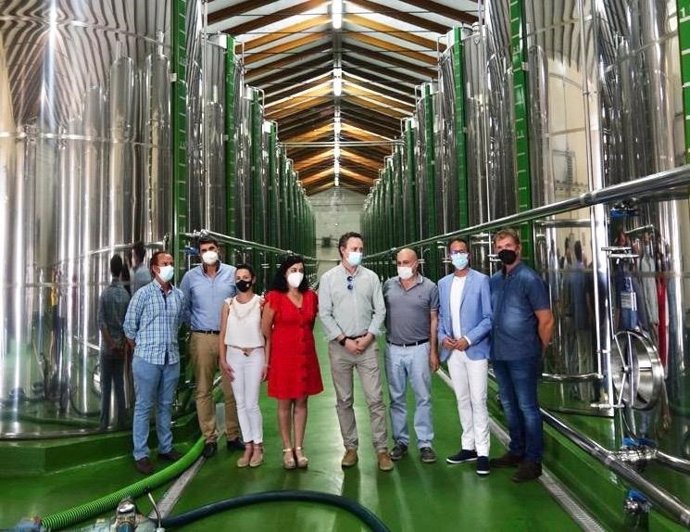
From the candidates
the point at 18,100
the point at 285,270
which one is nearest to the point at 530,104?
the point at 285,270

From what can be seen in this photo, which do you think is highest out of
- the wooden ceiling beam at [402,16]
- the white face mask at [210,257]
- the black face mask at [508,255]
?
the wooden ceiling beam at [402,16]

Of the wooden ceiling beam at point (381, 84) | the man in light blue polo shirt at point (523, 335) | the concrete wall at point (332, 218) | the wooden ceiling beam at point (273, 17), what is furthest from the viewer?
the concrete wall at point (332, 218)

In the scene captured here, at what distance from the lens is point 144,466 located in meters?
4.74

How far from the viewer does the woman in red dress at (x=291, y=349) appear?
4.68 m

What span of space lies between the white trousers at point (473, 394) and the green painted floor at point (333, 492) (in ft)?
0.96

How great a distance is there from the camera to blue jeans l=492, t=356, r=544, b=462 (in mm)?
4250

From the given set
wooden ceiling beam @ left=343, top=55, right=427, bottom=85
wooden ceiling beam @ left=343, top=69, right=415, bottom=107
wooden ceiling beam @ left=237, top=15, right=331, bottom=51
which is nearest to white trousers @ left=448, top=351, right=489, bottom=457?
wooden ceiling beam @ left=237, top=15, right=331, bottom=51

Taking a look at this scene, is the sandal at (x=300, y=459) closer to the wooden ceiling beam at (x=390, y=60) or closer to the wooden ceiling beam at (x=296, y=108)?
the wooden ceiling beam at (x=390, y=60)

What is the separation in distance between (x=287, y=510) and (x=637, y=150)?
314 cm

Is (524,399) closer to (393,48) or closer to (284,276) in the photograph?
(284,276)

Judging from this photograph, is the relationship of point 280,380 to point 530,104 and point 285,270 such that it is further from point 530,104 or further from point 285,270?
point 530,104

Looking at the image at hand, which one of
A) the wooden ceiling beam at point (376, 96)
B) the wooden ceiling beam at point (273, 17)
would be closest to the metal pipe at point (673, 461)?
the wooden ceiling beam at point (273, 17)

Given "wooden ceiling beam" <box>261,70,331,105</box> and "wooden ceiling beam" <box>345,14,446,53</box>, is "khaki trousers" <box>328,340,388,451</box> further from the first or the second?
"wooden ceiling beam" <box>261,70,331,105</box>

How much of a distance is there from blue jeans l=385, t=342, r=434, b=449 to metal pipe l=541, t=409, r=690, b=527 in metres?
1.23
